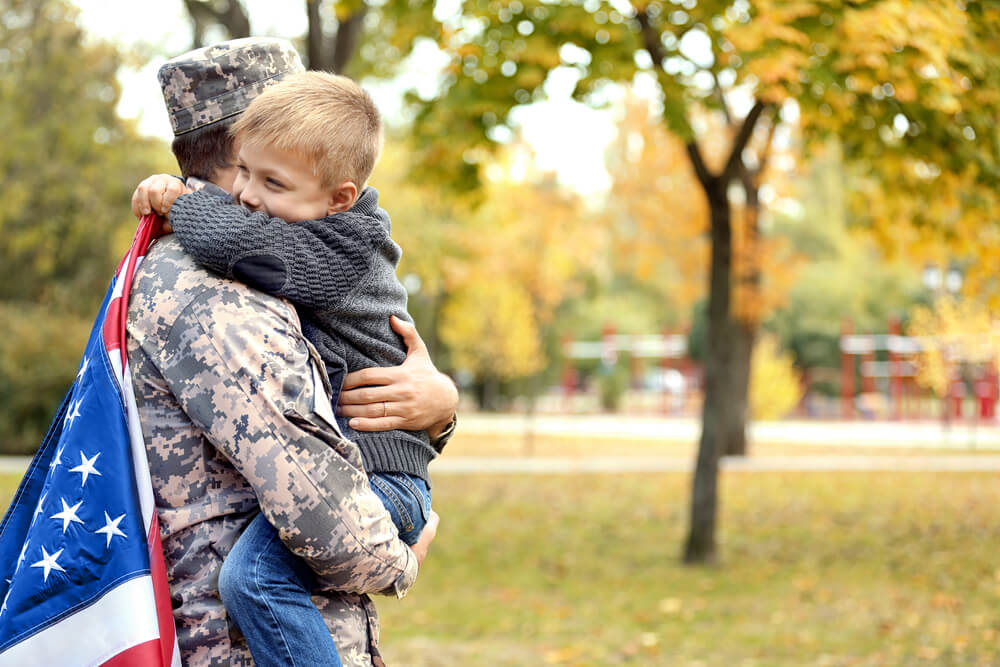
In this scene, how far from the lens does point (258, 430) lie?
178 centimetres

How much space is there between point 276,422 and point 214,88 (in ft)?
2.23

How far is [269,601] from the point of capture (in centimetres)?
182

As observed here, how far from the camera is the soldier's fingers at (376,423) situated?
199 centimetres

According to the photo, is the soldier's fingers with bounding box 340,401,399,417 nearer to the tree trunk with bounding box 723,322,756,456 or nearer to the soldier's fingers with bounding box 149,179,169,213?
the soldier's fingers with bounding box 149,179,169,213

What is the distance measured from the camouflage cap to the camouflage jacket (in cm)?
28

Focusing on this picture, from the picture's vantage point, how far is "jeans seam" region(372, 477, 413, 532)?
1.99 meters

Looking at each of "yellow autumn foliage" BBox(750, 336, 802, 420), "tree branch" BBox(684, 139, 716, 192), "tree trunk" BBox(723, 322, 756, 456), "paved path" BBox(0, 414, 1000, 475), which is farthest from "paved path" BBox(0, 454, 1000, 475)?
"yellow autumn foliage" BBox(750, 336, 802, 420)

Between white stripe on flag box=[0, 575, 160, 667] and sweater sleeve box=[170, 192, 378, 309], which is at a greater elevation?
sweater sleeve box=[170, 192, 378, 309]

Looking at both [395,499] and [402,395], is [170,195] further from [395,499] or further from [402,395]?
[395,499]

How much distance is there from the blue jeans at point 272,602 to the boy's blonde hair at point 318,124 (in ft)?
2.14

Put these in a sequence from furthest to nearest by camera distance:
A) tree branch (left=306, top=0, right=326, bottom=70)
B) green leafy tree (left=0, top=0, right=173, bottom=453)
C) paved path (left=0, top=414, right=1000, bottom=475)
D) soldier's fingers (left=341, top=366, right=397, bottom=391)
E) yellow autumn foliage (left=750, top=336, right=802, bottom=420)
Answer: yellow autumn foliage (left=750, top=336, right=802, bottom=420) → paved path (left=0, top=414, right=1000, bottom=475) → green leafy tree (left=0, top=0, right=173, bottom=453) → tree branch (left=306, top=0, right=326, bottom=70) → soldier's fingers (left=341, top=366, right=397, bottom=391)

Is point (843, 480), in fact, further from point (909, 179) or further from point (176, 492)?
point (176, 492)

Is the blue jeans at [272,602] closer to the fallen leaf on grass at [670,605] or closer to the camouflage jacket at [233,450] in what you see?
the camouflage jacket at [233,450]

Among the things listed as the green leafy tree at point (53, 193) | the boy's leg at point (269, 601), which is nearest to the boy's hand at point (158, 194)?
the boy's leg at point (269, 601)
